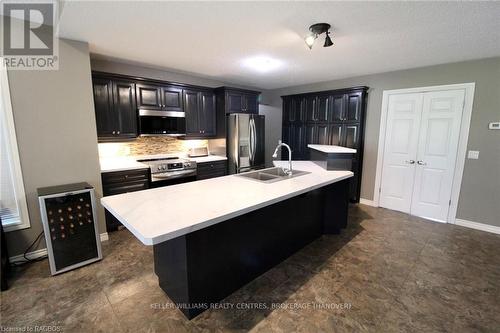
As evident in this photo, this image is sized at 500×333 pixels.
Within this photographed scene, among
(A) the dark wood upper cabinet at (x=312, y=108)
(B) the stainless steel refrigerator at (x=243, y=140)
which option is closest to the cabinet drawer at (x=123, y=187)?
(B) the stainless steel refrigerator at (x=243, y=140)

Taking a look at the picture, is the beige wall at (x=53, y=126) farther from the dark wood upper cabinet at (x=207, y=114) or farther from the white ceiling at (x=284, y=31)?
the dark wood upper cabinet at (x=207, y=114)

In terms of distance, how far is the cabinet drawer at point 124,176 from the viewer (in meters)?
3.09

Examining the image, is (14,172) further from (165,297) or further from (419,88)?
(419,88)

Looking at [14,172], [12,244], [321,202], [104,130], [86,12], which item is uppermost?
[86,12]

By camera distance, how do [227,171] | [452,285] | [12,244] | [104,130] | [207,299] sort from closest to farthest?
[207,299] → [452,285] → [12,244] → [104,130] → [227,171]

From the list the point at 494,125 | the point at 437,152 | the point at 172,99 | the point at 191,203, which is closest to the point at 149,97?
the point at 172,99

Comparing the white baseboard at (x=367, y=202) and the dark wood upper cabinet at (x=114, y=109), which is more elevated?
the dark wood upper cabinet at (x=114, y=109)

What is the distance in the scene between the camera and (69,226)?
237 cm

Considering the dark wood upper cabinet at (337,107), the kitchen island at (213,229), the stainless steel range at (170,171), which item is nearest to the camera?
the kitchen island at (213,229)

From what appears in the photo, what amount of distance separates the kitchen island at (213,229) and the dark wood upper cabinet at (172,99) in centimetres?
210

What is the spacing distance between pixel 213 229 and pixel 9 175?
91.8 inches

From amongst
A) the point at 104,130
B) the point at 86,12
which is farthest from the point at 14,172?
the point at 86,12

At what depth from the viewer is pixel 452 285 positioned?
7.30ft

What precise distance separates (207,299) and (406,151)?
158 inches
